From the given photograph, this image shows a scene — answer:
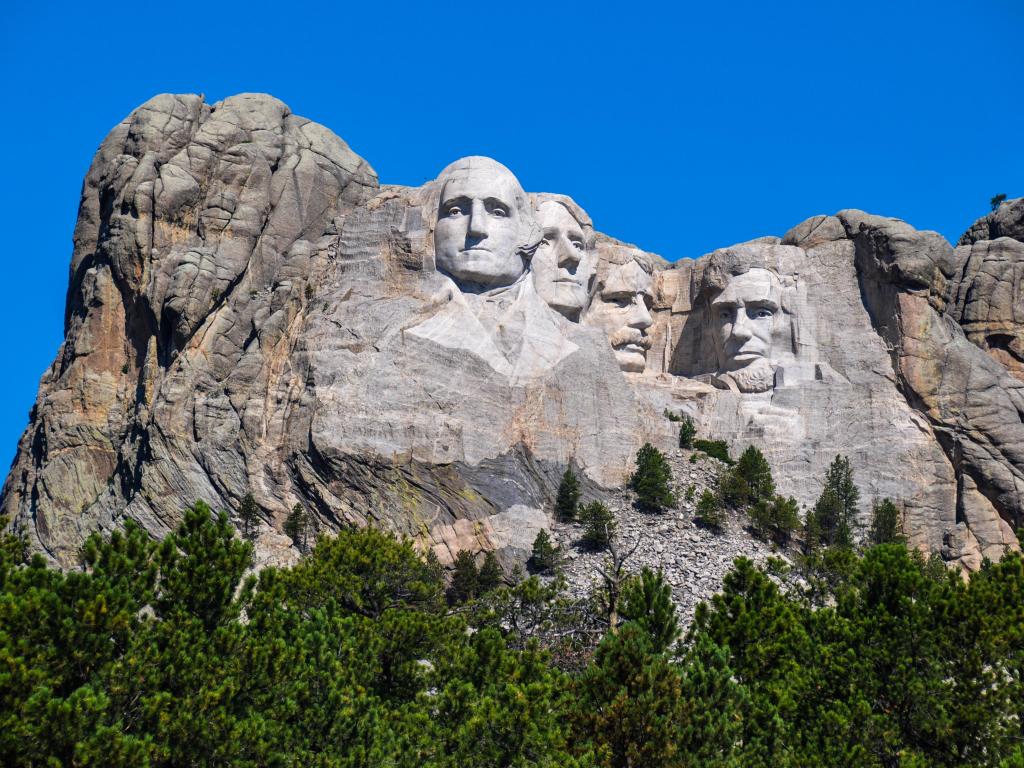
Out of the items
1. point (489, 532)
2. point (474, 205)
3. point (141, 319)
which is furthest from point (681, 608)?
point (141, 319)

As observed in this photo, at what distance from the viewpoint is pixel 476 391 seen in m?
52.2

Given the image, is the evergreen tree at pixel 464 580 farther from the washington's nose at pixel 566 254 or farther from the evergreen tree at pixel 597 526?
the washington's nose at pixel 566 254

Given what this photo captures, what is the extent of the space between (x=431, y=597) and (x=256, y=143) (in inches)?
797

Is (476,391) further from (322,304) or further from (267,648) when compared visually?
(267,648)

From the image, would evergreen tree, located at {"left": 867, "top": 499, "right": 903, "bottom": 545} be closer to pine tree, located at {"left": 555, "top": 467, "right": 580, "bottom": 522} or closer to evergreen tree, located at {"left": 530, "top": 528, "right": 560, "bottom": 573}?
pine tree, located at {"left": 555, "top": 467, "right": 580, "bottom": 522}

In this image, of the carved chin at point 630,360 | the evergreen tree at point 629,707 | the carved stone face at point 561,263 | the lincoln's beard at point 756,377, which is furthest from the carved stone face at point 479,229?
the evergreen tree at point 629,707

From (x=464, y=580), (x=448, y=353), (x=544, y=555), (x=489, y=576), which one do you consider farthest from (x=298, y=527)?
(x=448, y=353)

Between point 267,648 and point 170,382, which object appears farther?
point 170,382

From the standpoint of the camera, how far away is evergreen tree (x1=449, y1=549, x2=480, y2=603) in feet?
157

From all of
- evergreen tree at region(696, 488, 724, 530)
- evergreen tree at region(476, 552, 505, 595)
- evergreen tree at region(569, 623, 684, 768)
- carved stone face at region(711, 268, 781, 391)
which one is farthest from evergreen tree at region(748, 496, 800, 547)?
evergreen tree at region(569, 623, 684, 768)

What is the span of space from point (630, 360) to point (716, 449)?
4.98 metres

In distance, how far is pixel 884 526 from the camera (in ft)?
174

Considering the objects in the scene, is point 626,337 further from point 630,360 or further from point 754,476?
point 754,476

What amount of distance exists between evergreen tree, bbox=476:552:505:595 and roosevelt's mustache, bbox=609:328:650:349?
12982 millimetres
